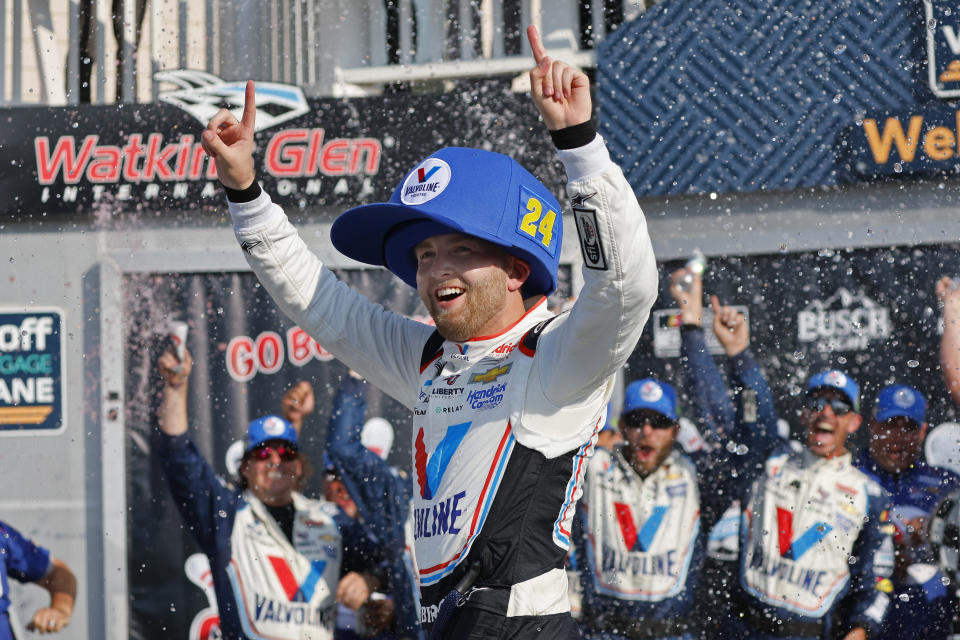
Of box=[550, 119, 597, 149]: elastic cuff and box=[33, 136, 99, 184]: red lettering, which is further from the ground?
box=[550, 119, 597, 149]: elastic cuff

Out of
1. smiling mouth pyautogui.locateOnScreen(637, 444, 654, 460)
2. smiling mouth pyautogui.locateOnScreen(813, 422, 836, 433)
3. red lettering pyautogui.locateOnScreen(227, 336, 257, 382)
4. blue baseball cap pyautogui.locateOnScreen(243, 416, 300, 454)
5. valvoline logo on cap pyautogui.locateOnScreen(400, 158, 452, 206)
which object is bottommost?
blue baseball cap pyautogui.locateOnScreen(243, 416, 300, 454)

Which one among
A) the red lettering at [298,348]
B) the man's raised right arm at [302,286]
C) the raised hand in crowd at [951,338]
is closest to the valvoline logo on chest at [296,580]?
the red lettering at [298,348]

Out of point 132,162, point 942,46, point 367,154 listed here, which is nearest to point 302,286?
point 367,154

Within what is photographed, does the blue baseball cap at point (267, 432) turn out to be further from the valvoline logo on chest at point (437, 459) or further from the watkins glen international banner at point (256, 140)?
the valvoline logo on chest at point (437, 459)

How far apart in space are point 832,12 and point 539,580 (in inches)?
183

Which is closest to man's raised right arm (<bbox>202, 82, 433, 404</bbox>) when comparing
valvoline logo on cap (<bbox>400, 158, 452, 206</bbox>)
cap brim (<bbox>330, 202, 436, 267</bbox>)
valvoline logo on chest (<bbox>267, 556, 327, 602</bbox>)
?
cap brim (<bbox>330, 202, 436, 267</bbox>)

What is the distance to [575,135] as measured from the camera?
1.88 metres

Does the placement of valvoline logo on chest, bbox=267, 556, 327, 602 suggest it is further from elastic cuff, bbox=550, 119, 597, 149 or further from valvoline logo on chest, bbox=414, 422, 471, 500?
elastic cuff, bbox=550, 119, 597, 149

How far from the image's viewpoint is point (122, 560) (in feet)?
19.6

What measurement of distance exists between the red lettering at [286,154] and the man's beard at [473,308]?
159 inches

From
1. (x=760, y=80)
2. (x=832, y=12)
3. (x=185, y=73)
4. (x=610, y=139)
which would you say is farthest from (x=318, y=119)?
(x=832, y=12)

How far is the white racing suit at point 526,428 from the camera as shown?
192 cm

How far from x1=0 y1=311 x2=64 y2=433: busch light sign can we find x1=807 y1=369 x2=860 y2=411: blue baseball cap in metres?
4.16

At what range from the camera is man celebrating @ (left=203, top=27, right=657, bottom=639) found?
1.92 meters
